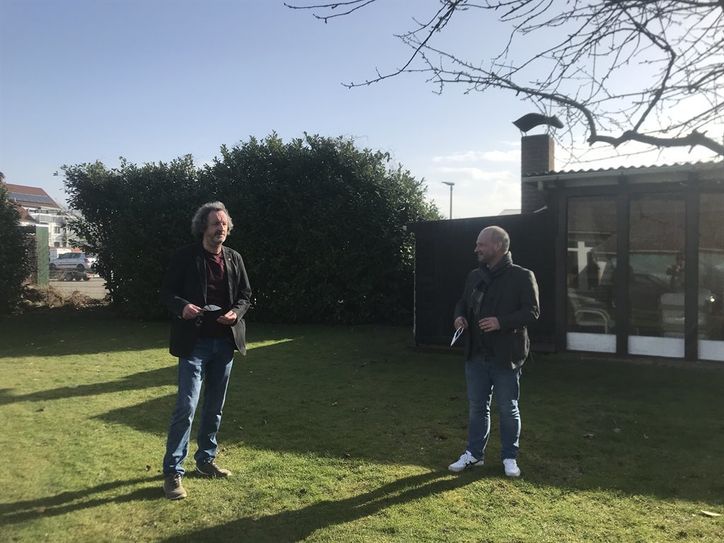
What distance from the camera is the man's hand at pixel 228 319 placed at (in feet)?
12.6

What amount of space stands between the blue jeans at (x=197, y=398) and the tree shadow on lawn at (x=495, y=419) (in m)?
0.90

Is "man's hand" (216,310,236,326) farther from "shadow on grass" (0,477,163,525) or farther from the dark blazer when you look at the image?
"shadow on grass" (0,477,163,525)

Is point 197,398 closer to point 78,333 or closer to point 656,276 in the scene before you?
point 656,276

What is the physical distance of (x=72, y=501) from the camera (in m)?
3.73

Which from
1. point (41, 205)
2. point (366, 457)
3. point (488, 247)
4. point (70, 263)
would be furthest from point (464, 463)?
point (41, 205)

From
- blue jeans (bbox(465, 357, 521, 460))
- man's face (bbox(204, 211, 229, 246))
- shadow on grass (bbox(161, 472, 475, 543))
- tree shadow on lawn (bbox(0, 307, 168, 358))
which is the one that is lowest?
tree shadow on lawn (bbox(0, 307, 168, 358))

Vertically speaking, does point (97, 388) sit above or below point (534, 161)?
below

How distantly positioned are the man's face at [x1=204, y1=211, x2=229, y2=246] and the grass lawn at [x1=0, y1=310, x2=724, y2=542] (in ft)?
5.71

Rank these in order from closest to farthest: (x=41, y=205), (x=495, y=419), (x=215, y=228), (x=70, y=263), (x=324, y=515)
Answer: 1. (x=324, y=515)
2. (x=215, y=228)
3. (x=495, y=419)
4. (x=70, y=263)
5. (x=41, y=205)

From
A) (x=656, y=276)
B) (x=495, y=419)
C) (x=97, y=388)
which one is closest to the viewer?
(x=495, y=419)

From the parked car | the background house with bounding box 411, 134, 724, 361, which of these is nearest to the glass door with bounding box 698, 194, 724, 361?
the background house with bounding box 411, 134, 724, 361

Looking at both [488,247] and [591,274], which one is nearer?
[488,247]

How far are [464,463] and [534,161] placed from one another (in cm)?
796

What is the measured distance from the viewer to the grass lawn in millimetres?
3420
